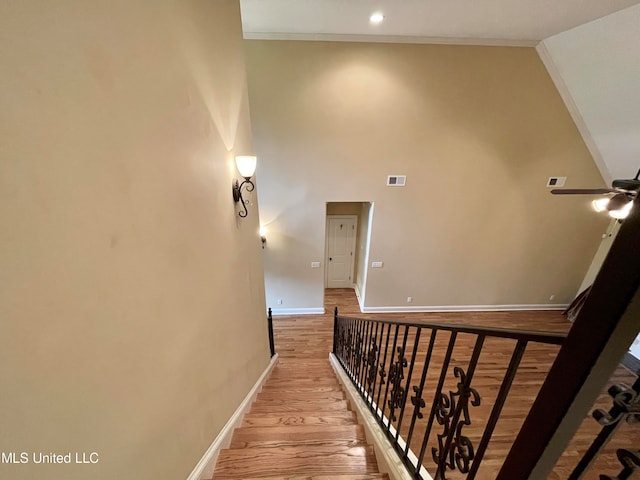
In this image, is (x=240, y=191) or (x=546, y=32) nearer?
(x=240, y=191)

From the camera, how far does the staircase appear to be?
1.36m

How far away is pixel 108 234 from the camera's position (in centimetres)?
74

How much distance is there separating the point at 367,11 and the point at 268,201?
299cm

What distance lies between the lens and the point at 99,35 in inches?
27.1

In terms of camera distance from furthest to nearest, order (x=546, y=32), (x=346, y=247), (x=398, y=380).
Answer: (x=346, y=247)
(x=546, y=32)
(x=398, y=380)

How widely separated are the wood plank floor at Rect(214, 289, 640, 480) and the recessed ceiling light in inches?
156

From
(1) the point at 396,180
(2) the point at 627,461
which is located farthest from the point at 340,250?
(2) the point at 627,461

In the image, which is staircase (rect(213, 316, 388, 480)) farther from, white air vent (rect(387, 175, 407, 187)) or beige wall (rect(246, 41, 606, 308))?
white air vent (rect(387, 175, 407, 187))

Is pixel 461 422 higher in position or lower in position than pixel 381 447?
higher

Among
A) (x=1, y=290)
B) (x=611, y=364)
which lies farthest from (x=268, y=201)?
(x=611, y=364)

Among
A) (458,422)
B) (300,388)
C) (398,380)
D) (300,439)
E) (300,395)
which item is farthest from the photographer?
(300,388)

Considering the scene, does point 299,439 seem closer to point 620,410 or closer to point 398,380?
point 398,380

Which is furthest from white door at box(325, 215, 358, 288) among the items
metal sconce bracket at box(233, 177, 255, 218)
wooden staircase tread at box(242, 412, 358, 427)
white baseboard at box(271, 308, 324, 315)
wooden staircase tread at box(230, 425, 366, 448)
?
wooden staircase tread at box(230, 425, 366, 448)

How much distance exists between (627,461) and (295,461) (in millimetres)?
1443
